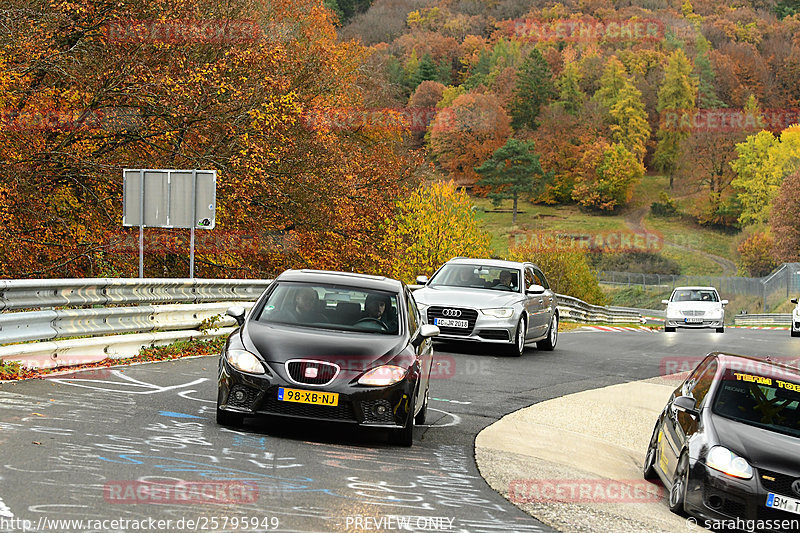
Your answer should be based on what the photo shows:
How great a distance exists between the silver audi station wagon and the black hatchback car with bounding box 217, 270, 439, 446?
866cm

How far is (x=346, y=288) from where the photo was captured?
34.6 feet

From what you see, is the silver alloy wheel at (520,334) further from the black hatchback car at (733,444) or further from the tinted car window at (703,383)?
the tinted car window at (703,383)

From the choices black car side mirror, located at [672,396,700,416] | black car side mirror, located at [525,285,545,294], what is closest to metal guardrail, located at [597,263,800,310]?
black car side mirror, located at [525,285,545,294]

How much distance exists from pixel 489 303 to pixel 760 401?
10901 mm

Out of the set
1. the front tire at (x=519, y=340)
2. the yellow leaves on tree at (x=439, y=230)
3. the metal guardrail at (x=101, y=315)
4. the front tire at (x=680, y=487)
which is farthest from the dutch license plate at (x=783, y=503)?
the yellow leaves on tree at (x=439, y=230)

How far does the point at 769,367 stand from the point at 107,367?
809 cm

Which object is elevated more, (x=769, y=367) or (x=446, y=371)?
(x=769, y=367)

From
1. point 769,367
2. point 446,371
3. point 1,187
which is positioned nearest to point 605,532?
point 769,367

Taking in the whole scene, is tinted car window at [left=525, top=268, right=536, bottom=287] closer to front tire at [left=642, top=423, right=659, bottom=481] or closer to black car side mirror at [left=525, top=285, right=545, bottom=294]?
black car side mirror at [left=525, top=285, right=545, bottom=294]

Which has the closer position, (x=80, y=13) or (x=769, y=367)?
(x=769, y=367)

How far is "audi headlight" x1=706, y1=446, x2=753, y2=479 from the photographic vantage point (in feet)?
23.8

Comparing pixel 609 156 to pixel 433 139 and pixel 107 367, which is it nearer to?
pixel 433 139

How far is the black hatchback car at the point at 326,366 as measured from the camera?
8828 millimetres

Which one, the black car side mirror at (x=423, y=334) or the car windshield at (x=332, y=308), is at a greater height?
the car windshield at (x=332, y=308)
